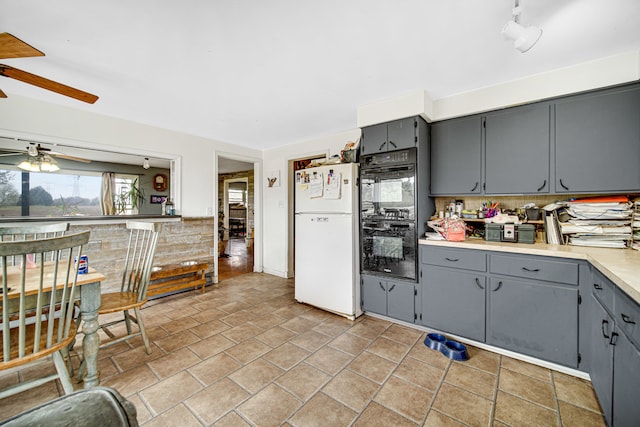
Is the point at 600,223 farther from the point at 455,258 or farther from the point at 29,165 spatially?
the point at 29,165

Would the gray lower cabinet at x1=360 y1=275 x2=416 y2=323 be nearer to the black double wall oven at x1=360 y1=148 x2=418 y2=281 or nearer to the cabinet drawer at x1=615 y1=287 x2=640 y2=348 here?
the black double wall oven at x1=360 y1=148 x2=418 y2=281

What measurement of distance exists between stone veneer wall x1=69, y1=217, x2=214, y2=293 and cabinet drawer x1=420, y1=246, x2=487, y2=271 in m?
2.98

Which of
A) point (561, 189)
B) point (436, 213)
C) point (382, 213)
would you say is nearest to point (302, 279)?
point (382, 213)

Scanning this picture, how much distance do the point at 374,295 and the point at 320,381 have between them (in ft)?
3.97

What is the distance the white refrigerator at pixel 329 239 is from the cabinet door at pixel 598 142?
178 cm

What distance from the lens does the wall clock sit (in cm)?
655

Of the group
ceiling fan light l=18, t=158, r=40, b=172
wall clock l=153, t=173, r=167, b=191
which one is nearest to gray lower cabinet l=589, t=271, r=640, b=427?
ceiling fan light l=18, t=158, r=40, b=172

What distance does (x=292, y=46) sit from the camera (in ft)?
6.16

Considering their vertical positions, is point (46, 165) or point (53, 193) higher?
point (46, 165)

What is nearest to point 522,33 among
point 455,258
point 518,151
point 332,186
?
point 518,151

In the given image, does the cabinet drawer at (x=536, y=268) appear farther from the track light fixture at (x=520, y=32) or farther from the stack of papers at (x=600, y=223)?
the track light fixture at (x=520, y=32)

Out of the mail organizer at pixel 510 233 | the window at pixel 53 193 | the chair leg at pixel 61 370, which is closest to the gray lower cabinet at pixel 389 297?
the mail organizer at pixel 510 233

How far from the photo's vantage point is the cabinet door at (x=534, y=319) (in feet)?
6.23

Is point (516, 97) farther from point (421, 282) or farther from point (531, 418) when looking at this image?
point (531, 418)
